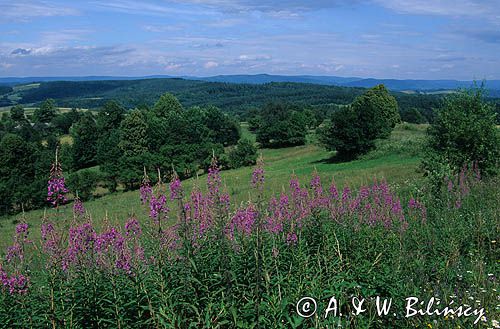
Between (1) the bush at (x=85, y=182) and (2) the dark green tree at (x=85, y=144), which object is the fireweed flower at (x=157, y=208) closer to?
(1) the bush at (x=85, y=182)

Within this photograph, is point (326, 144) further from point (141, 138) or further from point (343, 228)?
point (343, 228)

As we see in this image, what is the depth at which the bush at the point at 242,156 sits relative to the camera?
6775cm

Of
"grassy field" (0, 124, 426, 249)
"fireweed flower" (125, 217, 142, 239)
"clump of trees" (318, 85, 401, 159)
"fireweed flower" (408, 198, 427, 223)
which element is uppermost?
"fireweed flower" (125, 217, 142, 239)

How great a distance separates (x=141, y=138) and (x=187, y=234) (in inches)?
2608

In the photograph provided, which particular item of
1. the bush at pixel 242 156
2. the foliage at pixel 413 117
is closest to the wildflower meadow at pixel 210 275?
the bush at pixel 242 156

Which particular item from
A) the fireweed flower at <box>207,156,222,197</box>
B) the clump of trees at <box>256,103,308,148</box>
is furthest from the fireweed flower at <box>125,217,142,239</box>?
the clump of trees at <box>256,103,308,148</box>

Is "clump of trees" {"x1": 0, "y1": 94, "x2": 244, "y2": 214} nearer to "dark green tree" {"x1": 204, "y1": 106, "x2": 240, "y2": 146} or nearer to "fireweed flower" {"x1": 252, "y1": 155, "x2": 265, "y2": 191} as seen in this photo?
"dark green tree" {"x1": 204, "y1": 106, "x2": 240, "y2": 146}

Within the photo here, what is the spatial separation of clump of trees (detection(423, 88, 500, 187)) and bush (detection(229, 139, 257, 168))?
4702 centimetres

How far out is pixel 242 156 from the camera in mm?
68375

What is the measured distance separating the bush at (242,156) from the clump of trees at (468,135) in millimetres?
47021

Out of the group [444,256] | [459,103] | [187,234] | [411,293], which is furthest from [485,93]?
[187,234]

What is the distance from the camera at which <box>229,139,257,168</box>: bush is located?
67750 mm

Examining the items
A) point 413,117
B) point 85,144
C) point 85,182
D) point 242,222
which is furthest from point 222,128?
point 242,222

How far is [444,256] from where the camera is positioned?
286 inches
